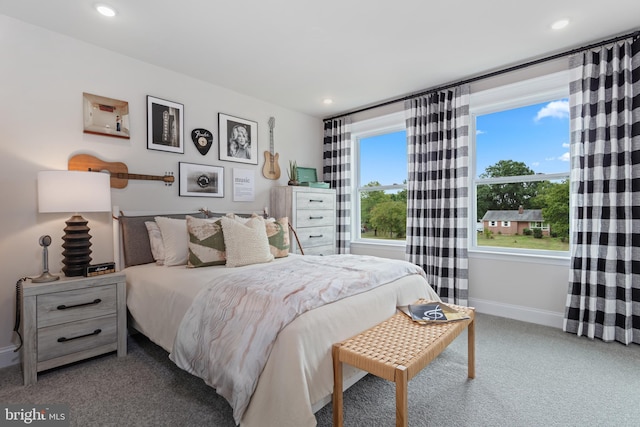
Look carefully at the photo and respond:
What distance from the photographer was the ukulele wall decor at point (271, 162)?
411 centimetres

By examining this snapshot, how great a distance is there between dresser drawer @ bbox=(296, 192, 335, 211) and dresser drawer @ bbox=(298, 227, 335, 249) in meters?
0.29

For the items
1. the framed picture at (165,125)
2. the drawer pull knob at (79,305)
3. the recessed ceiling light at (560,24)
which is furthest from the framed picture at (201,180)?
the recessed ceiling light at (560,24)

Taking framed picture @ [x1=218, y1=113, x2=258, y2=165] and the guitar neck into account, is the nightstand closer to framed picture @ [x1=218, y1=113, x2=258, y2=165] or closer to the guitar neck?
the guitar neck

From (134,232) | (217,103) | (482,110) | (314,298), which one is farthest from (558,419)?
(217,103)

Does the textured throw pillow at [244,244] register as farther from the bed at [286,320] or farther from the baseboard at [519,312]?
the baseboard at [519,312]

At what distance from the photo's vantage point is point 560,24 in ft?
8.02

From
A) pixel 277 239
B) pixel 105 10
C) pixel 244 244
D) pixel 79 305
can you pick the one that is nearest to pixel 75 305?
pixel 79 305

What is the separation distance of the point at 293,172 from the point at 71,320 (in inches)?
110

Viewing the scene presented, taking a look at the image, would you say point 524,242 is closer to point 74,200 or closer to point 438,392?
point 438,392

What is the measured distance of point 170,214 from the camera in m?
3.15

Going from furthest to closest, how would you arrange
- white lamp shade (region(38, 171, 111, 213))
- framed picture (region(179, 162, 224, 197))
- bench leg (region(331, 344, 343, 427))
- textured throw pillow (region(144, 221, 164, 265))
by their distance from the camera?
framed picture (region(179, 162, 224, 197)) → textured throw pillow (region(144, 221, 164, 265)) → white lamp shade (region(38, 171, 111, 213)) → bench leg (region(331, 344, 343, 427))

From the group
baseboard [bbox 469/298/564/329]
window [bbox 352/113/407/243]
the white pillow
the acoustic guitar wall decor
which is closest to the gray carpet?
baseboard [bbox 469/298/564/329]

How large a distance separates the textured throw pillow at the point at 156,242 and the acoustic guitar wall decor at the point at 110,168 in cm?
44

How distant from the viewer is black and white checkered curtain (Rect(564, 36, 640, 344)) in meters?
2.56
